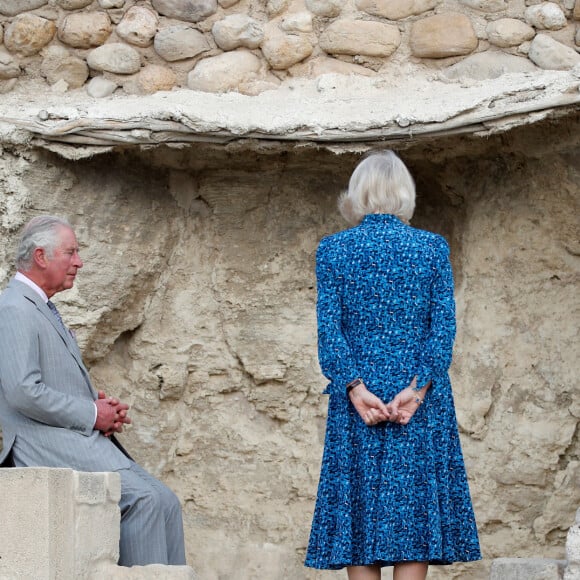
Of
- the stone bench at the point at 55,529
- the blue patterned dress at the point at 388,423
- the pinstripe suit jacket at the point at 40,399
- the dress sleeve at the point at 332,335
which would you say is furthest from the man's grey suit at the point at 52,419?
the dress sleeve at the point at 332,335

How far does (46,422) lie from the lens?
145 inches

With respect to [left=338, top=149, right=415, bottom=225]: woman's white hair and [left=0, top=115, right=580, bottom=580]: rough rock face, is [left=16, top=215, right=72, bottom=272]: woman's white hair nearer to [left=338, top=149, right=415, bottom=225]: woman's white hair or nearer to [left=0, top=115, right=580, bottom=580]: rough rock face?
[left=0, top=115, right=580, bottom=580]: rough rock face

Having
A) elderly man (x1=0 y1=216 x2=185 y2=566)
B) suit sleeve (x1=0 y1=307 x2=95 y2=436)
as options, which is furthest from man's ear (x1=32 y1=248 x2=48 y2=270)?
suit sleeve (x1=0 y1=307 x2=95 y2=436)

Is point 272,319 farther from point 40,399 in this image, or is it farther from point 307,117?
point 40,399

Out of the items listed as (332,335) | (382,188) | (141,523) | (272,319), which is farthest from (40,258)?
(272,319)

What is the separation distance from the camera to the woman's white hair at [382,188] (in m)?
3.56

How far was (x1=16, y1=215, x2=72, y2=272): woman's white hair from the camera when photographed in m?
3.80

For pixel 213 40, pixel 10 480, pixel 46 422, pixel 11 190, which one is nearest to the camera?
pixel 10 480

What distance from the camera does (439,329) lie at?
11.4 feet

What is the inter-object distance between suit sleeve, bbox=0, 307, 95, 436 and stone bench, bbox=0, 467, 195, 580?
0.30 m

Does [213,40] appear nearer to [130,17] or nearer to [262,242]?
[130,17]

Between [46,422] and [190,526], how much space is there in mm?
1528

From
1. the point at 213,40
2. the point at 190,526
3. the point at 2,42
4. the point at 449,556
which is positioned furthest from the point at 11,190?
the point at 449,556

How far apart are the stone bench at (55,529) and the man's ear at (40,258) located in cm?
74
